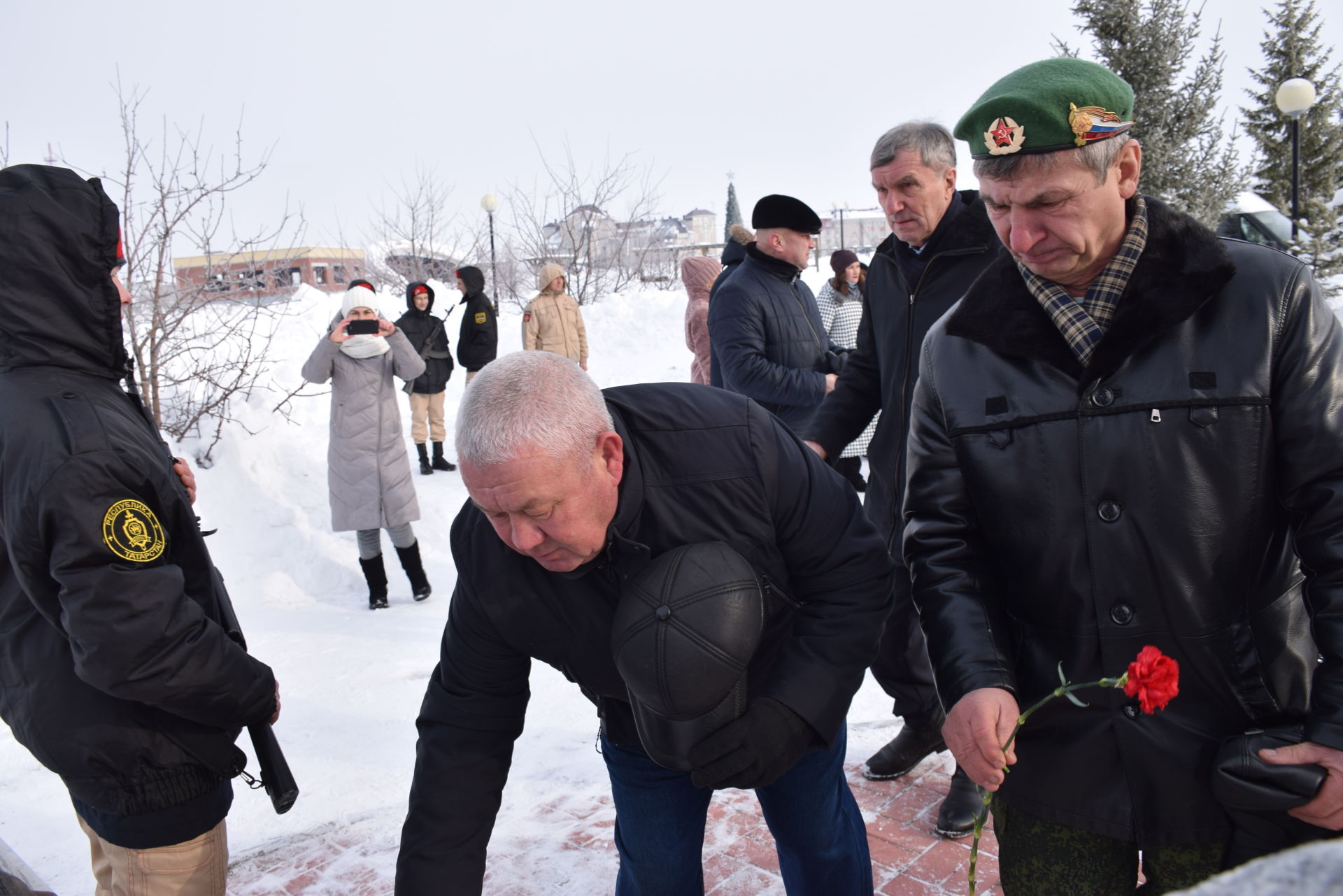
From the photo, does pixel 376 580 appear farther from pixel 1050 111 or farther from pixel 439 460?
pixel 1050 111

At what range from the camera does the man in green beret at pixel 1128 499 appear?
164 cm

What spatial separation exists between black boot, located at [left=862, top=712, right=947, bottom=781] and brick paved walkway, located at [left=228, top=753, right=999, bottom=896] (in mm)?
40

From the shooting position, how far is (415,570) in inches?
258

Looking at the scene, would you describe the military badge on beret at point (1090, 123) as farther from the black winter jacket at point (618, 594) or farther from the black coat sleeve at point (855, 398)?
the black coat sleeve at point (855, 398)

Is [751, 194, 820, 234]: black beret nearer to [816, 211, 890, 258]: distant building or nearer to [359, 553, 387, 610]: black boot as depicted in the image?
[359, 553, 387, 610]: black boot

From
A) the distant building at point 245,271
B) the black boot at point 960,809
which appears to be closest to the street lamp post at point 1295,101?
the distant building at point 245,271

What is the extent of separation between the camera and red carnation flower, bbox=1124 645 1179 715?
4.86 ft

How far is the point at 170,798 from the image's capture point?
227 centimetres

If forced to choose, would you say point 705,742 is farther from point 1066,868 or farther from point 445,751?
point 1066,868

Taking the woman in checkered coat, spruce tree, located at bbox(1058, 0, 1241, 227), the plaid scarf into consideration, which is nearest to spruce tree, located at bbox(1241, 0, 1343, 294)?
spruce tree, located at bbox(1058, 0, 1241, 227)

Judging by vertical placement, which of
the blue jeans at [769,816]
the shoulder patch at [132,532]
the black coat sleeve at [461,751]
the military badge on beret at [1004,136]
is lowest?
the blue jeans at [769,816]

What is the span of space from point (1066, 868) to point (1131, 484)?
29.7 inches

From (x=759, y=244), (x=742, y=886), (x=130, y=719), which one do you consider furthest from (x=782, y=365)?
(x=130, y=719)

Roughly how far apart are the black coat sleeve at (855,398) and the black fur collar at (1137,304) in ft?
4.62
